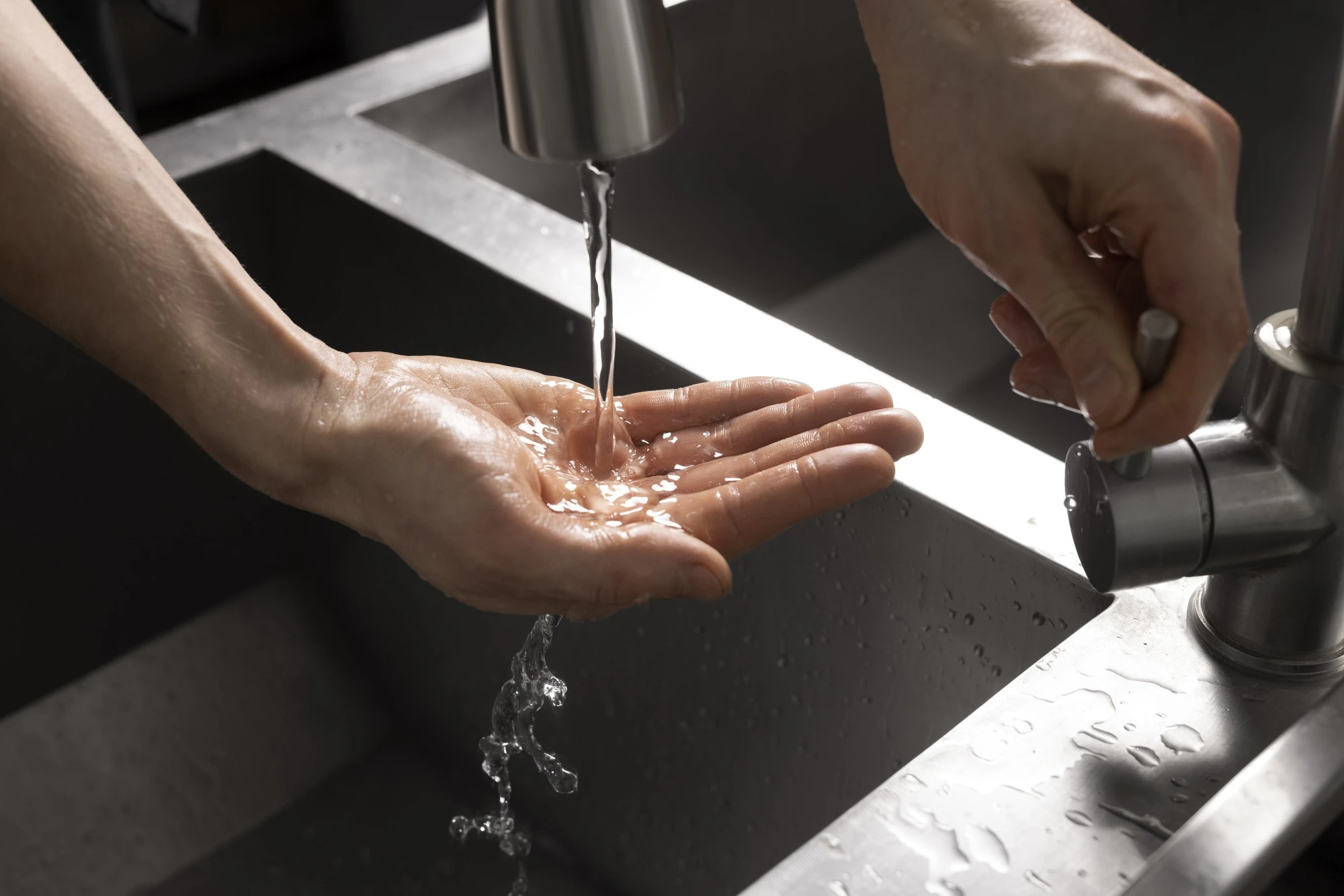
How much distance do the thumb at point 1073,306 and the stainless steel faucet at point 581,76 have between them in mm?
174

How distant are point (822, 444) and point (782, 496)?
0.21ft

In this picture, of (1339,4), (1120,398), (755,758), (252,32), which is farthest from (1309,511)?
(252,32)

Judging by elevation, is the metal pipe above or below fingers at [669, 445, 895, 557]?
above

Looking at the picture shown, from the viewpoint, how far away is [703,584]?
65cm

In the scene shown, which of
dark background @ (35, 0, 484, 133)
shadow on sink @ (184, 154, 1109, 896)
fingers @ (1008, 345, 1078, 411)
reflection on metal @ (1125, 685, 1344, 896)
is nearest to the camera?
reflection on metal @ (1125, 685, 1344, 896)

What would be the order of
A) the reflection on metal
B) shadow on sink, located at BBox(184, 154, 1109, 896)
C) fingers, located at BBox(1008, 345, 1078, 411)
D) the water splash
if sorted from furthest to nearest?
the water splash
shadow on sink, located at BBox(184, 154, 1109, 896)
fingers, located at BBox(1008, 345, 1078, 411)
the reflection on metal

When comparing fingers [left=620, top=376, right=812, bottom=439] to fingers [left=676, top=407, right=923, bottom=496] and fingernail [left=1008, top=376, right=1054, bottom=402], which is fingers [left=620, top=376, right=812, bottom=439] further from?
fingernail [left=1008, top=376, right=1054, bottom=402]

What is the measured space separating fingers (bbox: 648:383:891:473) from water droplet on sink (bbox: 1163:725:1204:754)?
9.4 inches

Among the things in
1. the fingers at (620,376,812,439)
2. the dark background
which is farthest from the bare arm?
the dark background

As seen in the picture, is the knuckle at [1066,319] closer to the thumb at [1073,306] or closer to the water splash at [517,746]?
the thumb at [1073,306]

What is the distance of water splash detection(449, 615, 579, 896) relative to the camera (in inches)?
36.9

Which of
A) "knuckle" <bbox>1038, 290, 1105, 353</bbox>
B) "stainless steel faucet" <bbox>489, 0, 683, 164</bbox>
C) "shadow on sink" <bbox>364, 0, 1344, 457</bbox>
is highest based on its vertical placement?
"stainless steel faucet" <bbox>489, 0, 683, 164</bbox>

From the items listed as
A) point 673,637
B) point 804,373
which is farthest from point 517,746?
point 804,373

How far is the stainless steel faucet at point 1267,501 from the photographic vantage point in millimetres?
569
